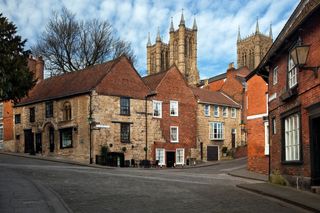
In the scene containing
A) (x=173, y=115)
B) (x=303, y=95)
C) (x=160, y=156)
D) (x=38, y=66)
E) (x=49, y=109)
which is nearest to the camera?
(x=303, y=95)

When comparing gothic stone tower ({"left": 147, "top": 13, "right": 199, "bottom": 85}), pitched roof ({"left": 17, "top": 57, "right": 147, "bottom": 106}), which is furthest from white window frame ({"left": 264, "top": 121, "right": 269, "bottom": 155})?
gothic stone tower ({"left": 147, "top": 13, "right": 199, "bottom": 85})

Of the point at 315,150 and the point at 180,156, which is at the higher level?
the point at 315,150

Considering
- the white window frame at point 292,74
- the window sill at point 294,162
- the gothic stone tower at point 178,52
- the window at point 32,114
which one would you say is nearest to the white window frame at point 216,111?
the window at point 32,114

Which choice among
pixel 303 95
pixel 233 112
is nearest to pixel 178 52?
pixel 233 112

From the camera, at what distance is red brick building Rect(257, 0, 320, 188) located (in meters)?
14.1

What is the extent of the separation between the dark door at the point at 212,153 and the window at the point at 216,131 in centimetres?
110

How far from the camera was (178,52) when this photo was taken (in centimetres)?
10769

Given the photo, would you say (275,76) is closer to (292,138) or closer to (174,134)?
(292,138)

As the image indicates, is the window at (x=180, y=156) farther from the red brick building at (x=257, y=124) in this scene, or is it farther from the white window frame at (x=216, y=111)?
the red brick building at (x=257, y=124)

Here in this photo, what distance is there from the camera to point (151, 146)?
41312 mm

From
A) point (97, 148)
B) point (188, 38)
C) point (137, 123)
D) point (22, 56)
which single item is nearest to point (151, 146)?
point (137, 123)

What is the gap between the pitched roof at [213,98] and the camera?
1939 inches

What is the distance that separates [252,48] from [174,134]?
75696 mm

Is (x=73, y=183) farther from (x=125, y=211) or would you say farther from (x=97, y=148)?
(x=97, y=148)
